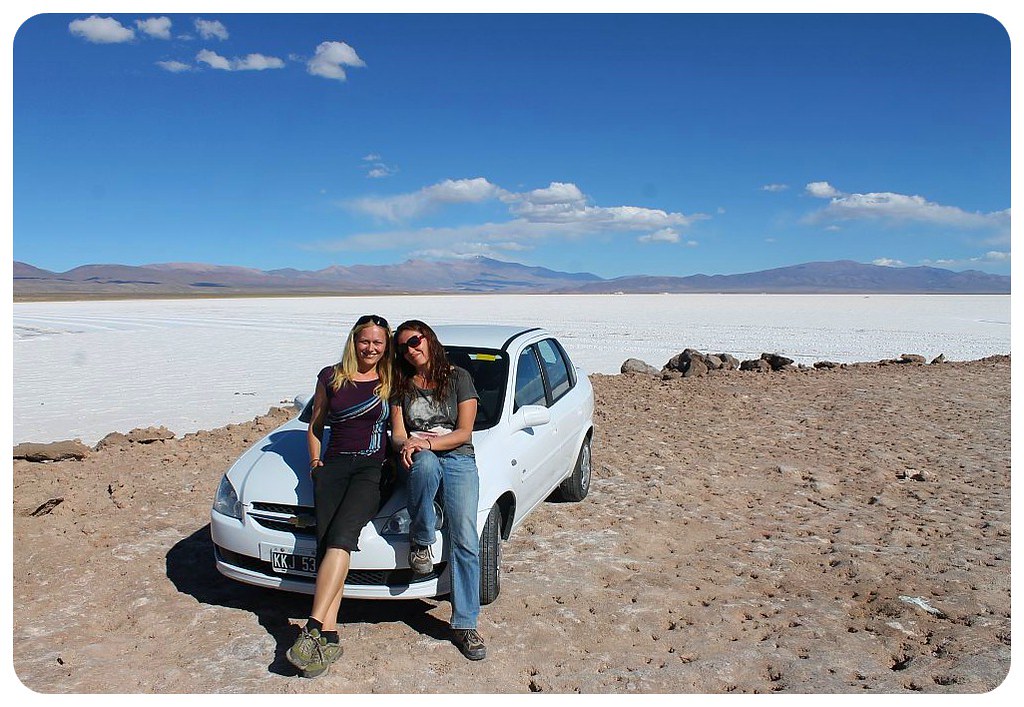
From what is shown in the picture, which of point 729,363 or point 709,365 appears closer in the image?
point 709,365

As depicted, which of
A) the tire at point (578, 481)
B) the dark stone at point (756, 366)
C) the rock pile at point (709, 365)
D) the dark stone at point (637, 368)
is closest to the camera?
the tire at point (578, 481)

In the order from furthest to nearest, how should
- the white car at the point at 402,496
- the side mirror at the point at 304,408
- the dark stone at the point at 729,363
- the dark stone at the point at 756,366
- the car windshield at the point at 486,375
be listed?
the dark stone at the point at 729,363
the dark stone at the point at 756,366
the side mirror at the point at 304,408
the car windshield at the point at 486,375
the white car at the point at 402,496

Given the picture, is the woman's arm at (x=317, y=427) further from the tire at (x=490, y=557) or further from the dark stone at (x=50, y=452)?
the dark stone at (x=50, y=452)

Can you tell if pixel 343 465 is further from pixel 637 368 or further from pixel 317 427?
pixel 637 368

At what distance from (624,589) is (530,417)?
1.23 m

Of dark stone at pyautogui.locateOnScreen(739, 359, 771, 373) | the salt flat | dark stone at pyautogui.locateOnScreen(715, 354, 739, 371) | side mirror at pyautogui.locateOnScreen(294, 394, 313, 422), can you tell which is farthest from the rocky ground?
dark stone at pyautogui.locateOnScreen(715, 354, 739, 371)

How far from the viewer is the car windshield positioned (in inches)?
207

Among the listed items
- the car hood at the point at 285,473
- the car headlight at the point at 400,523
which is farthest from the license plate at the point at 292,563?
the car headlight at the point at 400,523

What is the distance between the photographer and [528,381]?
5.82 metres

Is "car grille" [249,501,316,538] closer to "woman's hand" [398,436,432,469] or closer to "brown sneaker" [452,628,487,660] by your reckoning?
"woman's hand" [398,436,432,469]

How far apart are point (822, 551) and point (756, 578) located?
0.81 metres

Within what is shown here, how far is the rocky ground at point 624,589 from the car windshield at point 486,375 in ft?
3.39

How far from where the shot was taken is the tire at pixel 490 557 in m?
4.48

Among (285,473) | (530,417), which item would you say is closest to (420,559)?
(285,473)
